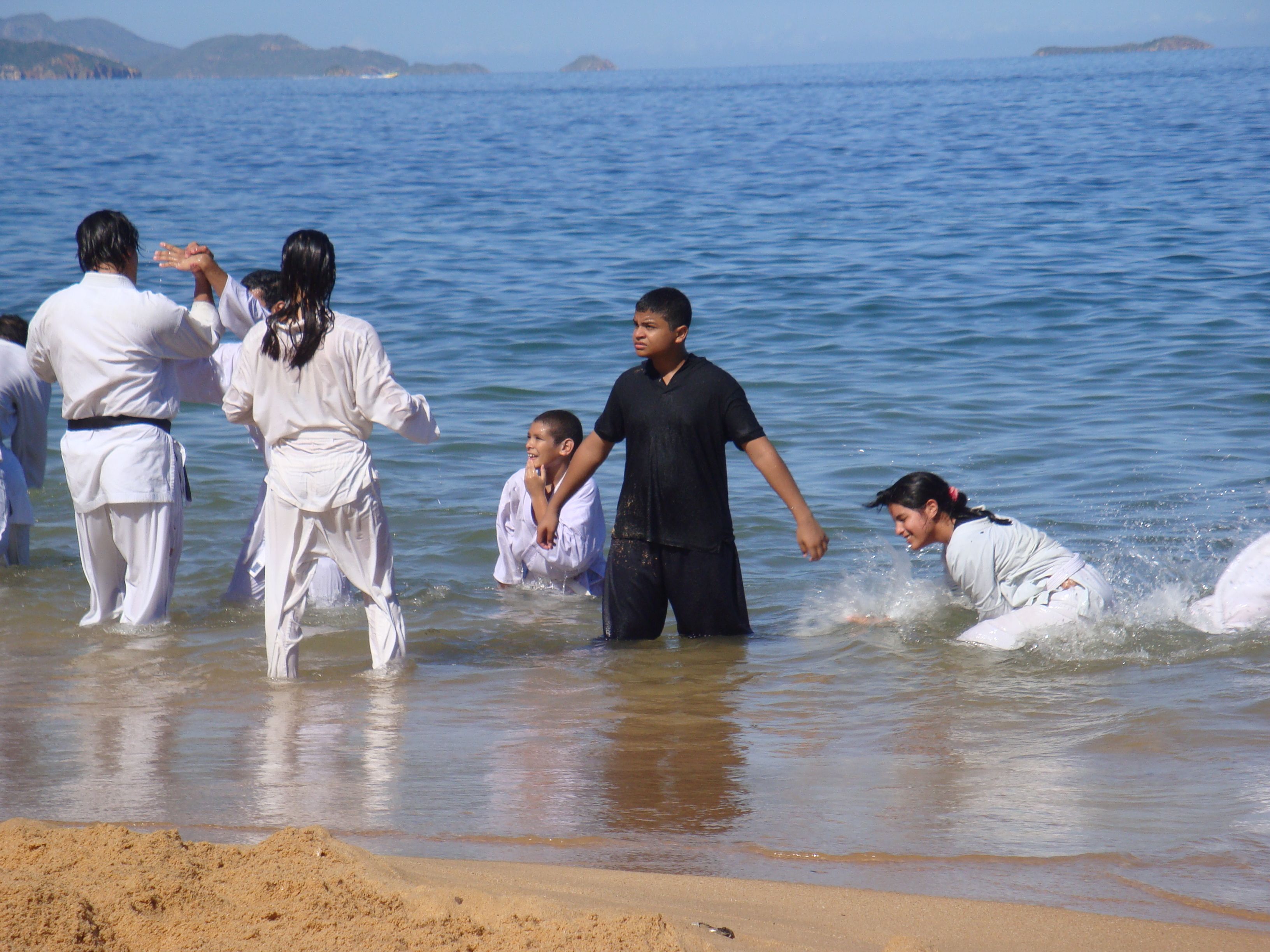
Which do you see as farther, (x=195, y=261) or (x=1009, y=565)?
(x=1009, y=565)

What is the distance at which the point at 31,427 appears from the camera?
725 centimetres

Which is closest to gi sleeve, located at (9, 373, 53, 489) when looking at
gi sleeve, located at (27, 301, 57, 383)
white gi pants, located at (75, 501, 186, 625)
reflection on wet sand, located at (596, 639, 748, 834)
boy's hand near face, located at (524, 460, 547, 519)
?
gi sleeve, located at (27, 301, 57, 383)

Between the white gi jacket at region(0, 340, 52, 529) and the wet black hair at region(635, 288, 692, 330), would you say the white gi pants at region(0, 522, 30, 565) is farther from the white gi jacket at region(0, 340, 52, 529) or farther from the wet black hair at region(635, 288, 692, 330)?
the wet black hair at region(635, 288, 692, 330)

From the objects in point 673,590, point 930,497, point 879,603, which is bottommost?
point 879,603

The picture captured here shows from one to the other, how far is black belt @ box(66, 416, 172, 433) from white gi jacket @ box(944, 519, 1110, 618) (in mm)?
3544

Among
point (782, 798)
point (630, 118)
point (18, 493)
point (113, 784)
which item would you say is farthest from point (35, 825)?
point (630, 118)

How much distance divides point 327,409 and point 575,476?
1232 mm

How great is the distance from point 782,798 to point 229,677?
2.67m

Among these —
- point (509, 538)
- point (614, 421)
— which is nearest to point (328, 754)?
point (614, 421)

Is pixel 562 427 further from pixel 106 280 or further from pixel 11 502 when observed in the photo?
pixel 11 502

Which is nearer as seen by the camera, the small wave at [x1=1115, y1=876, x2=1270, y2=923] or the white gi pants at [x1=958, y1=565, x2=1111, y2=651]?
the small wave at [x1=1115, y1=876, x2=1270, y2=923]

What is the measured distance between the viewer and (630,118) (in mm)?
60844

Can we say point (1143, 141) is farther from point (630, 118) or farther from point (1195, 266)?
point (630, 118)

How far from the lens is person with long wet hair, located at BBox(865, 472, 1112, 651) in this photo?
5.65 m
